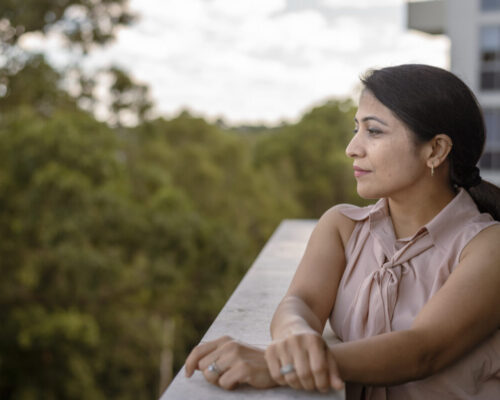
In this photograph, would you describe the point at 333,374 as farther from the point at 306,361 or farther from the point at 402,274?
the point at 402,274

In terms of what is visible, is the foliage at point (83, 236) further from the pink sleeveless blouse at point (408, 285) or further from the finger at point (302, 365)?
the finger at point (302, 365)

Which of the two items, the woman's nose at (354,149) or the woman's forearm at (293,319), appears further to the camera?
the woman's nose at (354,149)

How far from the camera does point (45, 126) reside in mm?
11648

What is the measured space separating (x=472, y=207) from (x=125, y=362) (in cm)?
1797

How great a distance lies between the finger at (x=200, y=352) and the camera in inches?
59.7

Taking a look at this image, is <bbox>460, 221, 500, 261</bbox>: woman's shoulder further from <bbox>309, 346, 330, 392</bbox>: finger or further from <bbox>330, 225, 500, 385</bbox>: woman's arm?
<bbox>309, 346, 330, 392</bbox>: finger

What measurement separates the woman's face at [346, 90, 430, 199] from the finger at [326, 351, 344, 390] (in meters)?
0.52

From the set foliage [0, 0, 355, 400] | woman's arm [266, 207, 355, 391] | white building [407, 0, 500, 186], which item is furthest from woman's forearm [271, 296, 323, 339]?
white building [407, 0, 500, 186]

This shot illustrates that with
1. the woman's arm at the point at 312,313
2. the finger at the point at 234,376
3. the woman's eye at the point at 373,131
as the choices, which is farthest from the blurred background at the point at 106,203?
the finger at the point at 234,376

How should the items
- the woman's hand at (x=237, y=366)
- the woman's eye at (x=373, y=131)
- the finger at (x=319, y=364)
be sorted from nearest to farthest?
the finger at (x=319, y=364), the woman's hand at (x=237, y=366), the woman's eye at (x=373, y=131)

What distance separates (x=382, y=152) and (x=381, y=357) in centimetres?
54

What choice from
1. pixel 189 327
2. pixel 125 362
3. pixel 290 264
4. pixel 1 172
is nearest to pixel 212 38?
pixel 189 327

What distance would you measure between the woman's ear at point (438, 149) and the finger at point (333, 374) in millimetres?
624

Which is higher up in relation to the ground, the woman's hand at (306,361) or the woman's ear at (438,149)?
the woman's ear at (438,149)
